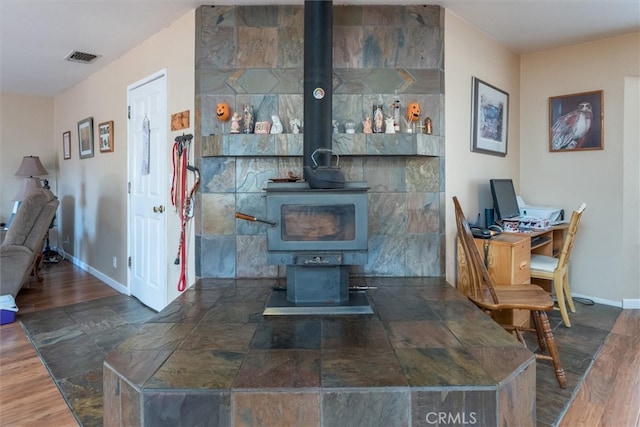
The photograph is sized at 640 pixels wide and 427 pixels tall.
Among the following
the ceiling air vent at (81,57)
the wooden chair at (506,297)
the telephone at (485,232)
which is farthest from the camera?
the ceiling air vent at (81,57)

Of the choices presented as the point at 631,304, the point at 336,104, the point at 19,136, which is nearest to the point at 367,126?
the point at 336,104

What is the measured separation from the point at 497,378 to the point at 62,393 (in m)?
2.25

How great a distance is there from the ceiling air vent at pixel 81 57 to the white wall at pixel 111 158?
0.18m

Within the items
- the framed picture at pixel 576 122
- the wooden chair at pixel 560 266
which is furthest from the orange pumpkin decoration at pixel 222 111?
the framed picture at pixel 576 122

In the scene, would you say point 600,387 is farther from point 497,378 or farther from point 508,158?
point 508,158

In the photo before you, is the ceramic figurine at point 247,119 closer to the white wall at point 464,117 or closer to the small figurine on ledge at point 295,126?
the small figurine on ledge at point 295,126

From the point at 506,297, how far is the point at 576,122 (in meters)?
2.26

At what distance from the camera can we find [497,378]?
1220mm

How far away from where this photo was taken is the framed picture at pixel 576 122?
3.29 m

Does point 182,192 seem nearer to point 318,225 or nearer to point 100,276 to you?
point 318,225

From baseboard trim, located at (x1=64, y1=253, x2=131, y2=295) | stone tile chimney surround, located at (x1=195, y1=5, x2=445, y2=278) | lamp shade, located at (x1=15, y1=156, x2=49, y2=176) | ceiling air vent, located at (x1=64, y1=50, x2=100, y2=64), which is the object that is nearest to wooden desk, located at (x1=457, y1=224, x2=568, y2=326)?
stone tile chimney surround, located at (x1=195, y1=5, x2=445, y2=278)

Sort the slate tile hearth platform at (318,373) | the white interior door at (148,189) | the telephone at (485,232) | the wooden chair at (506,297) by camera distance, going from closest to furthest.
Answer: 1. the slate tile hearth platform at (318,373)
2. the wooden chair at (506,297)
3. the telephone at (485,232)
4. the white interior door at (148,189)

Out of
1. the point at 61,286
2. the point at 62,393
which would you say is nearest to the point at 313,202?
the point at 62,393

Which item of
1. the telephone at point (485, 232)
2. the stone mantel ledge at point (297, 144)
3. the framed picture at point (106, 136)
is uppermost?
the framed picture at point (106, 136)
